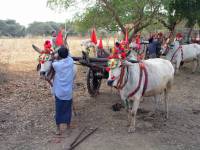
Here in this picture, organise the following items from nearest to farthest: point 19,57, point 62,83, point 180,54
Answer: point 62,83
point 180,54
point 19,57

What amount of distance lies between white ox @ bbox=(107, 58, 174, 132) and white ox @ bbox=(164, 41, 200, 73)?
7.61m

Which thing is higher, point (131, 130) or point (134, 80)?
point (134, 80)

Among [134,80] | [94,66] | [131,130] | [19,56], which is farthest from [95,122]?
[19,56]

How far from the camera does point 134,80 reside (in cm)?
772

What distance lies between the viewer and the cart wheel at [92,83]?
33.7ft

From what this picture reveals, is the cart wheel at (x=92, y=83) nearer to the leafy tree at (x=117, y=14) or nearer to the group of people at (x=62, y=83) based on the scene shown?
the group of people at (x=62, y=83)

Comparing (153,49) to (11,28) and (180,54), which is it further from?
(11,28)

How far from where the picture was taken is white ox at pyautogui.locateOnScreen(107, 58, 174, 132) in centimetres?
734

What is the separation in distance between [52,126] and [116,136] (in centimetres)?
149

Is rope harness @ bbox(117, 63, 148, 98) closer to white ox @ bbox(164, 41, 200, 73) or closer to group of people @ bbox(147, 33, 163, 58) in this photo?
group of people @ bbox(147, 33, 163, 58)

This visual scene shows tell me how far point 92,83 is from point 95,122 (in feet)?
8.11

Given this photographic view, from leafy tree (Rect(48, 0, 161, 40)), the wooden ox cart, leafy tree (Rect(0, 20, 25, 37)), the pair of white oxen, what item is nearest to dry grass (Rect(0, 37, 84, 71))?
leafy tree (Rect(48, 0, 161, 40))

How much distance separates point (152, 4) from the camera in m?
15.7

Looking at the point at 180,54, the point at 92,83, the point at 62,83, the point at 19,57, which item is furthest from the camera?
the point at 19,57
